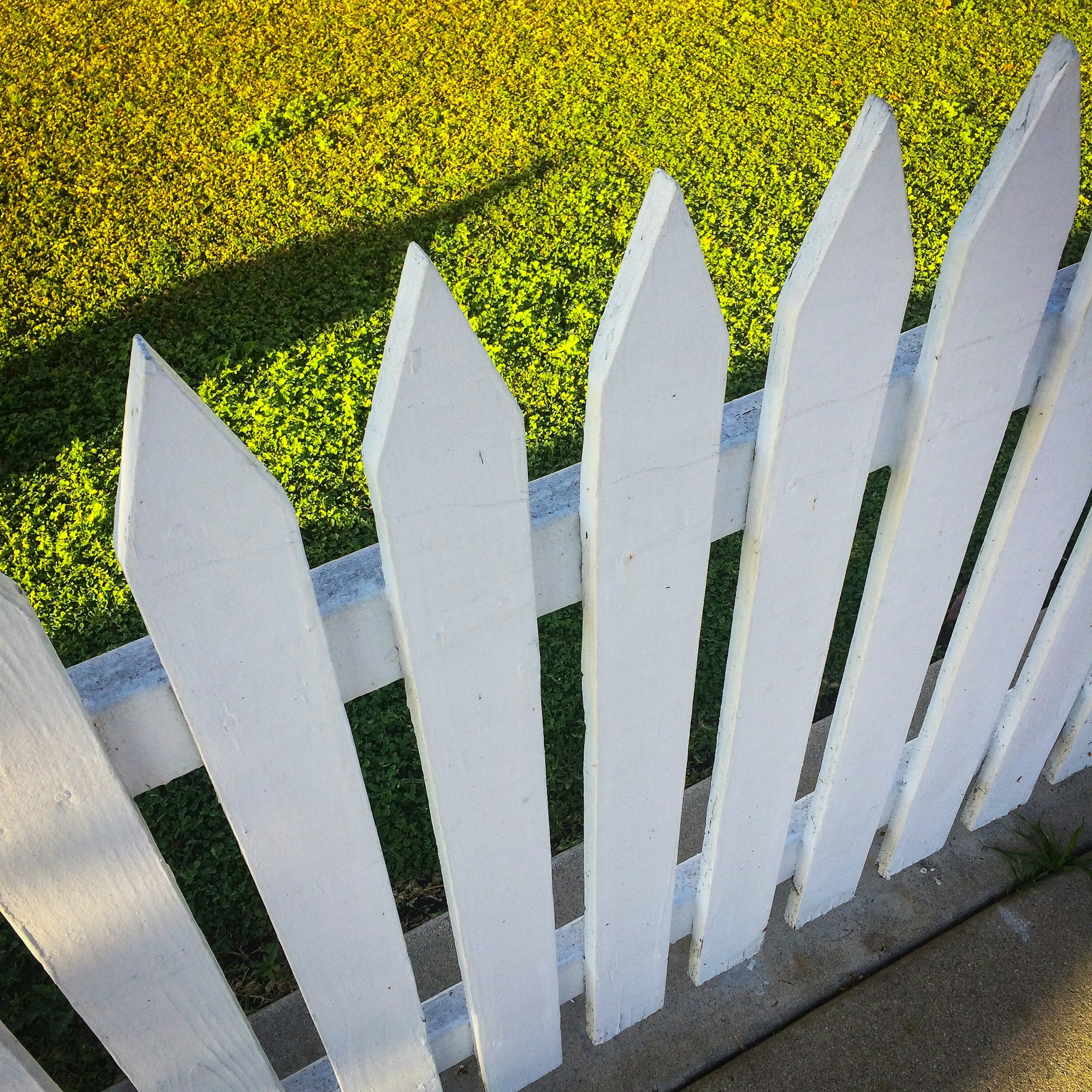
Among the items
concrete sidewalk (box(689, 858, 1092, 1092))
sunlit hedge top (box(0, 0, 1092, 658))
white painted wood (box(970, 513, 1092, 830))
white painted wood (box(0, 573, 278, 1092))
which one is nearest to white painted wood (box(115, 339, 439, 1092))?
white painted wood (box(0, 573, 278, 1092))

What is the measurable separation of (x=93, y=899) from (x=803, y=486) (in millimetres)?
1109

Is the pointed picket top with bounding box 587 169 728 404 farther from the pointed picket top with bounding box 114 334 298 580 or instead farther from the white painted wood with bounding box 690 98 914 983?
the pointed picket top with bounding box 114 334 298 580

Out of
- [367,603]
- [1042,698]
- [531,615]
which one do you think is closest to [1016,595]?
[1042,698]

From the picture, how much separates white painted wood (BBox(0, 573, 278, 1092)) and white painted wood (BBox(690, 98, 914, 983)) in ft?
3.01

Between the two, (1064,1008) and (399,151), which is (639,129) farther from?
(1064,1008)

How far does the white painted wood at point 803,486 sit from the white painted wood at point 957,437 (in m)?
0.10

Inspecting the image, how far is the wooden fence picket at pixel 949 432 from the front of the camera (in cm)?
122

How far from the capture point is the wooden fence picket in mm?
1223

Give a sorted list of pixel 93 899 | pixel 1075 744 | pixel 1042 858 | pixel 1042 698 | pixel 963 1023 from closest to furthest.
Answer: pixel 93 899
pixel 963 1023
pixel 1042 698
pixel 1042 858
pixel 1075 744

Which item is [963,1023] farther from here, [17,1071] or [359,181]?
[359,181]

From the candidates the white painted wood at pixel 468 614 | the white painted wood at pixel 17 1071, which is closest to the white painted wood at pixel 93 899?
the white painted wood at pixel 17 1071

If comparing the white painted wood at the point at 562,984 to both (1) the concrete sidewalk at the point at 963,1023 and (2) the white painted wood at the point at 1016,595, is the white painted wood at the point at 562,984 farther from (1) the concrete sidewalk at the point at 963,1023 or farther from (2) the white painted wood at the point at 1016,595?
(1) the concrete sidewalk at the point at 963,1023

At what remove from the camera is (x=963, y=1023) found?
6.66 ft

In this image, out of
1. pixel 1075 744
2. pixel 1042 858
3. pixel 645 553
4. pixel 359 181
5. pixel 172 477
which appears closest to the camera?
pixel 172 477
